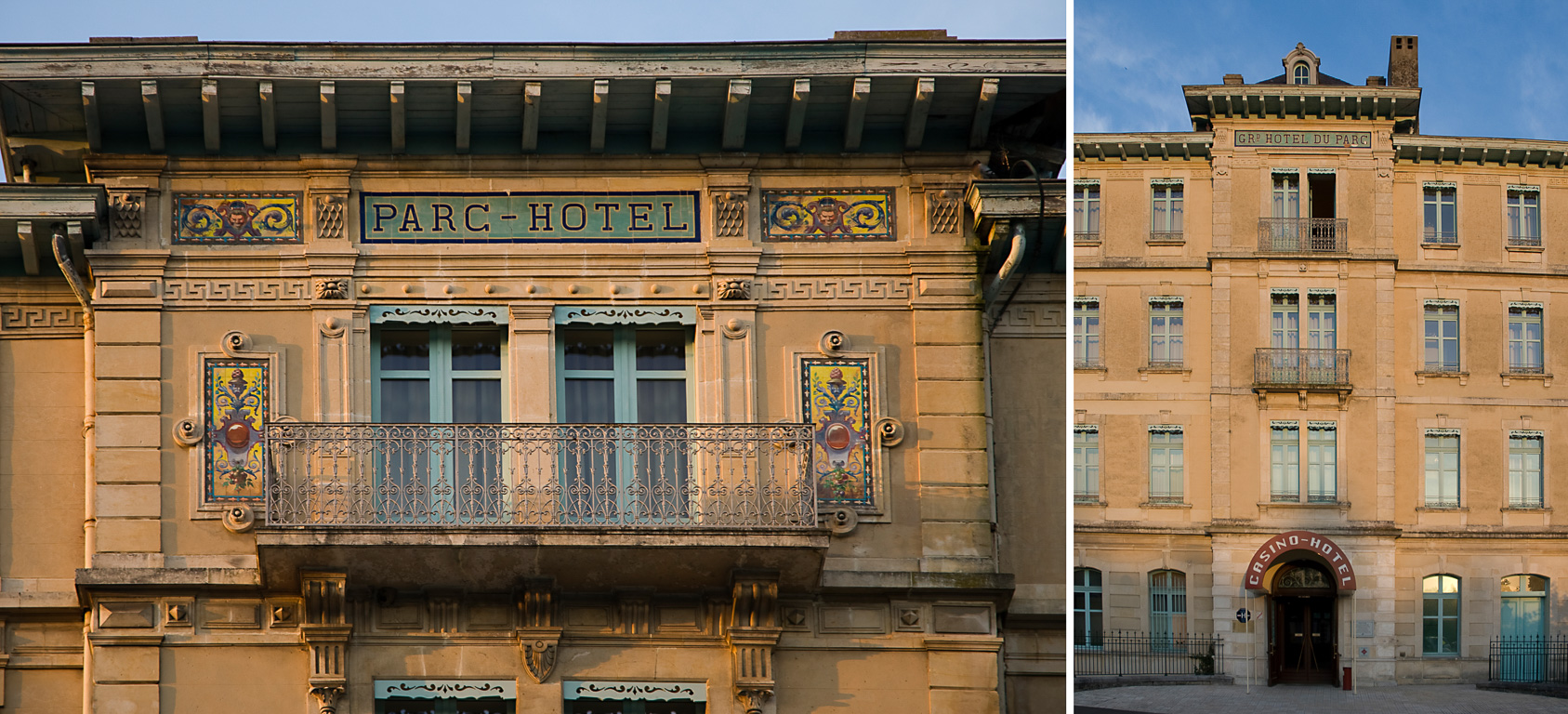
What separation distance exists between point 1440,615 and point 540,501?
92.1ft

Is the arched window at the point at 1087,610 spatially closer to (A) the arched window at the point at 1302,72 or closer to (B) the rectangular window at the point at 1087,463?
(B) the rectangular window at the point at 1087,463

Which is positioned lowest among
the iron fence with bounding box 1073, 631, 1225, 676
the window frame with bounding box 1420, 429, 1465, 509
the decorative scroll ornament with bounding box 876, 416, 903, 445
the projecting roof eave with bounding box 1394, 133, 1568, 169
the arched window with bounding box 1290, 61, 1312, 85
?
the iron fence with bounding box 1073, 631, 1225, 676

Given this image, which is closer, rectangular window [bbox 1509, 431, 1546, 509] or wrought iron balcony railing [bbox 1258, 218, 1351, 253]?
rectangular window [bbox 1509, 431, 1546, 509]

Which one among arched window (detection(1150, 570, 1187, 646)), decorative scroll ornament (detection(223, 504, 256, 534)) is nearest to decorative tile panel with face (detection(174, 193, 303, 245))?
decorative scroll ornament (detection(223, 504, 256, 534))

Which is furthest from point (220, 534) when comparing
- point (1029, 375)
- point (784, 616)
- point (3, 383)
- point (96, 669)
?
point (1029, 375)

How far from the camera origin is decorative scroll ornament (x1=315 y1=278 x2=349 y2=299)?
14938mm

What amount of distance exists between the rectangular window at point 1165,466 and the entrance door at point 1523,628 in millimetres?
6941

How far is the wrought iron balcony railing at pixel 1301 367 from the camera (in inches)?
1497

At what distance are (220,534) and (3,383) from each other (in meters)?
2.29

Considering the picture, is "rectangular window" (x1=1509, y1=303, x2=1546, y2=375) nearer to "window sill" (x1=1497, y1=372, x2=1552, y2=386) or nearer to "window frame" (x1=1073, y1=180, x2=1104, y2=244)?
"window sill" (x1=1497, y1=372, x2=1552, y2=386)

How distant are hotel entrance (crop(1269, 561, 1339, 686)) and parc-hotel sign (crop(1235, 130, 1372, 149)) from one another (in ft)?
28.0

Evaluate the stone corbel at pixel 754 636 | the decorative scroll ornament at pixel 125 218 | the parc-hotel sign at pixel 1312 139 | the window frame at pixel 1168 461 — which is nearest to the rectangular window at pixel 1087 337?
the window frame at pixel 1168 461

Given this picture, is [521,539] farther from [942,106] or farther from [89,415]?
[942,106]

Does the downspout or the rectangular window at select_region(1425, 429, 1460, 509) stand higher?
the downspout
